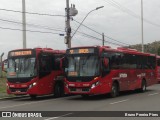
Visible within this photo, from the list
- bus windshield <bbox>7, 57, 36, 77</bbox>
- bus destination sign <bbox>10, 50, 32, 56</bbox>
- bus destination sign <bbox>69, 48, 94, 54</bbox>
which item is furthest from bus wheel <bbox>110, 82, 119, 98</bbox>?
bus destination sign <bbox>10, 50, 32, 56</bbox>

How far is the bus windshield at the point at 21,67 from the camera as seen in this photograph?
22062 mm

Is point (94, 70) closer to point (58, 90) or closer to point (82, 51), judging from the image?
point (82, 51)

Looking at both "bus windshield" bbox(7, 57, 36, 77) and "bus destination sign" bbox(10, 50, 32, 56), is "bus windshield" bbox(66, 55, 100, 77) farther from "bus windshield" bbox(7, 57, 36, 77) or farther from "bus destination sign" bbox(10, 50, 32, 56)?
"bus destination sign" bbox(10, 50, 32, 56)

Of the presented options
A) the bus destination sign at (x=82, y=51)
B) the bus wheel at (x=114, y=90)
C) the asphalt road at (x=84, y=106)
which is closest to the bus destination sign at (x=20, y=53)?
the bus destination sign at (x=82, y=51)

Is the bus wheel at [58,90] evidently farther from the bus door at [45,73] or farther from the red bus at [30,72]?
the bus door at [45,73]

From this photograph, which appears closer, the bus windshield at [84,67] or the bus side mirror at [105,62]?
the bus windshield at [84,67]

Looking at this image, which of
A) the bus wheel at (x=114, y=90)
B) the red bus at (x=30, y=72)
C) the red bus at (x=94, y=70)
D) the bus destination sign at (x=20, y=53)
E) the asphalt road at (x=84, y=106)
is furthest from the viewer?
the bus wheel at (x=114, y=90)

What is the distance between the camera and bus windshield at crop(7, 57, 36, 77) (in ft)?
72.4

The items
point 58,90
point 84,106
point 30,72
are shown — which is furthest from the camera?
point 58,90

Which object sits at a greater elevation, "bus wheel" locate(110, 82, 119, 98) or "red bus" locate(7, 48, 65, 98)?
"red bus" locate(7, 48, 65, 98)

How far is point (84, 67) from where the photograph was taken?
70.1 feet

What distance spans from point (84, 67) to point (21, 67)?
12.3 feet

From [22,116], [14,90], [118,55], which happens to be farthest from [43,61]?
[22,116]

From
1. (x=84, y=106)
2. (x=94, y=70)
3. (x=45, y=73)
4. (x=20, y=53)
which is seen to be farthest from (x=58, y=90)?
(x=84, y=106)
